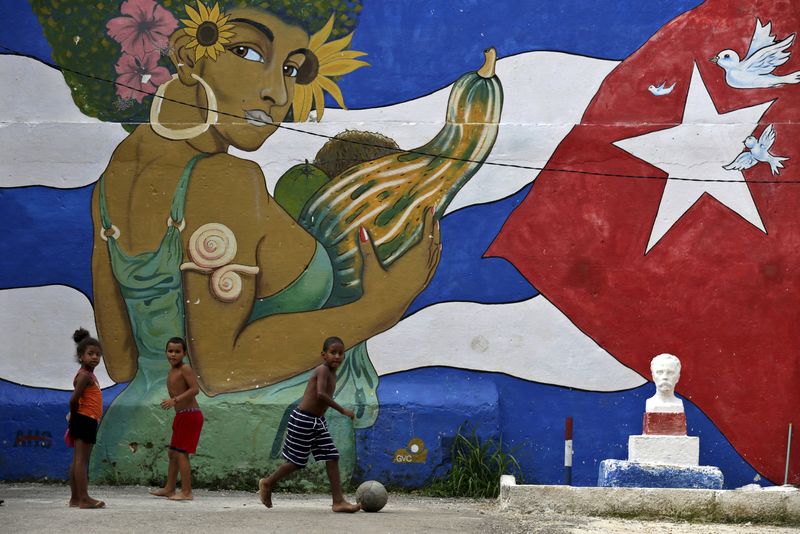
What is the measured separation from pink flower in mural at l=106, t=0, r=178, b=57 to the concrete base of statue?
6024 millimetres

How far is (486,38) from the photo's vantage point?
1143cm

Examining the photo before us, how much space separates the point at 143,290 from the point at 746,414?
19.3ft

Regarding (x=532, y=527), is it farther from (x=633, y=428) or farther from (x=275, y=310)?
(x=275, y=310)

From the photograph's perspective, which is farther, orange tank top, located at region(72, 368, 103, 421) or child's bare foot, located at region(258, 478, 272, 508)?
child's bare foot, located at region(258, 478, 272, 508)

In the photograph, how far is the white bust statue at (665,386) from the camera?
10055 mm

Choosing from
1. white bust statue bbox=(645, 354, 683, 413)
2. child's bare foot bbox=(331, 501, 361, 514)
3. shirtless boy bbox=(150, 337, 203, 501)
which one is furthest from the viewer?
white bust statue bbox=(645, 354, 683, 413)

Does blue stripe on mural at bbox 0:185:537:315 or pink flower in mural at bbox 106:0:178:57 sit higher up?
pink flower in mural at bbox 106:0:178:57

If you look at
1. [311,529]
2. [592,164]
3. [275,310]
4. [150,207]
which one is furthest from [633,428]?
[150,207]

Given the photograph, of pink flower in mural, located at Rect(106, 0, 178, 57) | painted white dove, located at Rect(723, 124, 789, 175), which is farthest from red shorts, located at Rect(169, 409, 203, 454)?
painted white dove, located at Rect(723, 124, 789, 175)

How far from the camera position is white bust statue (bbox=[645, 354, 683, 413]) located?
10.1 m

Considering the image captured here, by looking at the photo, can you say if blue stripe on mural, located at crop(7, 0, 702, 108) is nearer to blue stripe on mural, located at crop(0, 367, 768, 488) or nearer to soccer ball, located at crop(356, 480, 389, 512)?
blue stripe on mural, located at crop(0, 367, 768, 488)

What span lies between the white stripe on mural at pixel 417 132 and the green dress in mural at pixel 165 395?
0.52 metres

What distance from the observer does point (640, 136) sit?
11.3 m

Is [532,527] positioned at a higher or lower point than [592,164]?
lower
